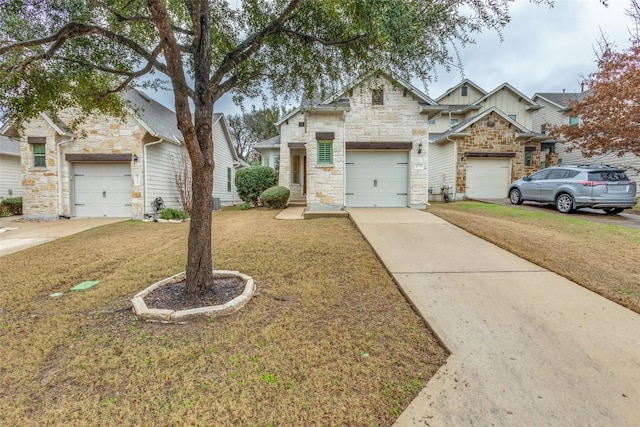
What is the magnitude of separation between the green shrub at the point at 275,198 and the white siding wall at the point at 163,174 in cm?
399

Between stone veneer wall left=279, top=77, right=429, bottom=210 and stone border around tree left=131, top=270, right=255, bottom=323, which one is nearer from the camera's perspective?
stone border around tree left=131, top=270, right=255, bottom=323

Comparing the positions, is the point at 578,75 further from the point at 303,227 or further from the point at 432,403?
the point at 432,403

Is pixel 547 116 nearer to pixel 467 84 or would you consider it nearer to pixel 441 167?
pixel 467 84

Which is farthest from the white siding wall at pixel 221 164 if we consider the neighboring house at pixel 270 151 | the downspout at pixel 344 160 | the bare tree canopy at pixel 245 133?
the bare tree canopy at pixel 245 133

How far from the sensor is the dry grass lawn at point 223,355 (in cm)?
203

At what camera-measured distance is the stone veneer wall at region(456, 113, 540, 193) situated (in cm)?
1560

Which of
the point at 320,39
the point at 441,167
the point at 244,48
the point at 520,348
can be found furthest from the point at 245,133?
the point at 520,348

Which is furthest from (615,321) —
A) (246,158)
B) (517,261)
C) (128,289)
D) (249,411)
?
(246,158)

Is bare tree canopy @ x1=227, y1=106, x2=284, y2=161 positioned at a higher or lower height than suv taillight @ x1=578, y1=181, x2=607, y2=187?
higher

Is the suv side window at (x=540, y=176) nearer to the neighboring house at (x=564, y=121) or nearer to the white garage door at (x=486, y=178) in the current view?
the white garage door at (x=486, y=178)

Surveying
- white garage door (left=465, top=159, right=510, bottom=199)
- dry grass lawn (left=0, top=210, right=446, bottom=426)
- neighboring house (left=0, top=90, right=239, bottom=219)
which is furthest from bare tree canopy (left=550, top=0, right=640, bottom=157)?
neighboring house (left=0, top=90, right=239, bottom=219)

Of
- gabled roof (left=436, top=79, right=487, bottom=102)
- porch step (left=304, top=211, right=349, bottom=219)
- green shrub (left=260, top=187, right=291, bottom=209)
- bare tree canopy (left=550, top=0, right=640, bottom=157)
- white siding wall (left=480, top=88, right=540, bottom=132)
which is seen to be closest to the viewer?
porch step (left=304, top=211, right=349, bottom=219)

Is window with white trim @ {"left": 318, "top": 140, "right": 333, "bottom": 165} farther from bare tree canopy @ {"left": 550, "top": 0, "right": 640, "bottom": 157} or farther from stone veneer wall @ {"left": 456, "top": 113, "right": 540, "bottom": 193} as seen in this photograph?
bare tree canopy @ {"left": 550, "top": 0, "right": 640, "bottom": 157}

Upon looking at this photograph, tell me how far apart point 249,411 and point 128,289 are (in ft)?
10.1
